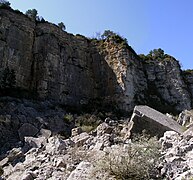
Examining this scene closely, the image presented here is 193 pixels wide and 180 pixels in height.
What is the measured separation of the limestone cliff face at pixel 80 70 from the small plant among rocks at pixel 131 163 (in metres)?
13.0

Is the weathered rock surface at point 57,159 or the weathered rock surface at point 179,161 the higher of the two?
the weathered rock surface at point 179,161

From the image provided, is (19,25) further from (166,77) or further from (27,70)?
(166,77)

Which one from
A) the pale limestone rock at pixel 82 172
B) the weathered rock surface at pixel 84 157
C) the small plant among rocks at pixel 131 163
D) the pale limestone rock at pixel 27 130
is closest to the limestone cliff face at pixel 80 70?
the pale limestone rock at pixel 27 130

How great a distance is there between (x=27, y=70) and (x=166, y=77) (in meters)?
9.71

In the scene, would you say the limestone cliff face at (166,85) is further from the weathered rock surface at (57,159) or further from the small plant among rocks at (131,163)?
the small plant among rocks at (131,163)

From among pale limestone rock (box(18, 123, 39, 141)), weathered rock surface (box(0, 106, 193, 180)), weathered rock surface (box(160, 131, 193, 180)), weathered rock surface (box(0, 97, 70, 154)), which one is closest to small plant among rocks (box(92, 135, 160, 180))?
weathered rock surface (box(0, 106, 193, 180))

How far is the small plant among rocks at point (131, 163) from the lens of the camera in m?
4.80

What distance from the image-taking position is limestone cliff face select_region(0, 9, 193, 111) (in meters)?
18.7

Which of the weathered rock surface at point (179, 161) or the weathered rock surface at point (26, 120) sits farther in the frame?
the weathered rock surface at point (26, 120)

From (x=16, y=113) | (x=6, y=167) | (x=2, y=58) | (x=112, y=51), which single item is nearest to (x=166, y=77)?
(x=112, y=51)

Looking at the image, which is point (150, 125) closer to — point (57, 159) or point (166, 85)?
point (57, 159)

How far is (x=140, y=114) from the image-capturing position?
338 inches

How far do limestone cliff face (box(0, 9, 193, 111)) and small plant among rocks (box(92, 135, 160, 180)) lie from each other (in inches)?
512

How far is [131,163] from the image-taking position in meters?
4.88
